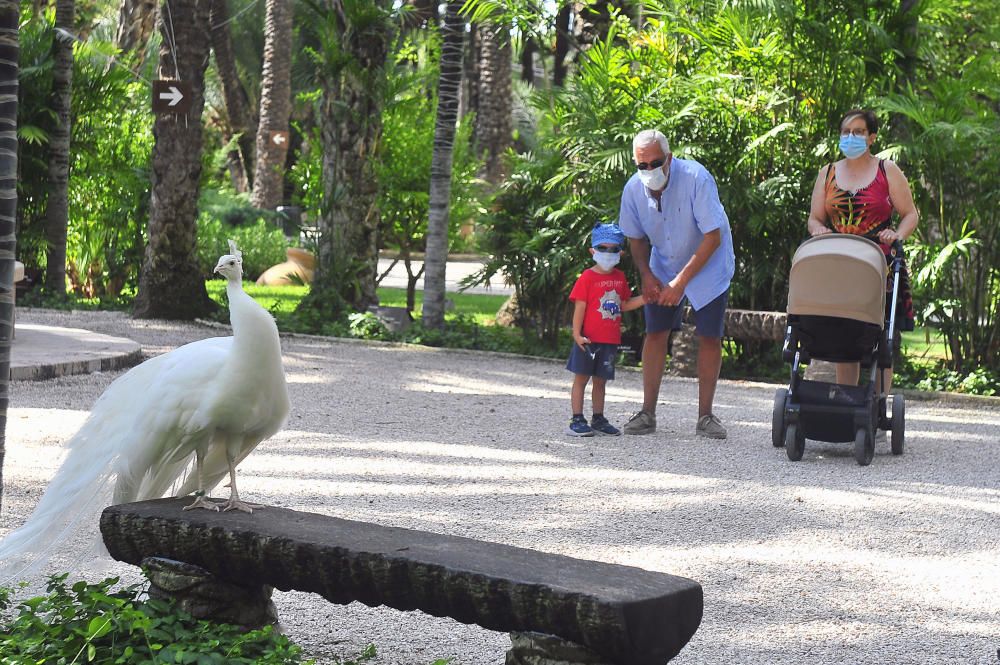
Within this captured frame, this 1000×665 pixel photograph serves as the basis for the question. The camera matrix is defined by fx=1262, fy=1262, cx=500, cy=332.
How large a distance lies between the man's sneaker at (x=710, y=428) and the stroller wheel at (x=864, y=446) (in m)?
1.00

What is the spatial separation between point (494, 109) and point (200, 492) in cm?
2638

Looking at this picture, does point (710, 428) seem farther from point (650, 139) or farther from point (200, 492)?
point (200, 492)

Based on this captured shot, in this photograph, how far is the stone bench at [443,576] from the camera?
131 inches

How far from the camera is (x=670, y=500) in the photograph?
6.51m

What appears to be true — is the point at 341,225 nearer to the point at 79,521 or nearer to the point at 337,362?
the point at 337,362

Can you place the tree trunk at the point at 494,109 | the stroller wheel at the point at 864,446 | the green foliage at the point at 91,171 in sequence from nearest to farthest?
the stroller wheel at the point at 864,446 → the green foliage at the point at 91,171 → the tree trunk at the point at 494,109

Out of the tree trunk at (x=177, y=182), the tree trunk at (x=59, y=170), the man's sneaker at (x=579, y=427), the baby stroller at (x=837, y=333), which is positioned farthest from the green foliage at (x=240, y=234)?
the baby stroller at (x=837, y=333)

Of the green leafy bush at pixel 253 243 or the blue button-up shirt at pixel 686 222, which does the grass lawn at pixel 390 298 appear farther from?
the blue button-up shirt at pixel 686 222

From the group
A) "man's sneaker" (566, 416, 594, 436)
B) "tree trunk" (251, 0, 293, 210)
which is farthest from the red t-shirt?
"tree trunk" (251, 0, 293, 210)

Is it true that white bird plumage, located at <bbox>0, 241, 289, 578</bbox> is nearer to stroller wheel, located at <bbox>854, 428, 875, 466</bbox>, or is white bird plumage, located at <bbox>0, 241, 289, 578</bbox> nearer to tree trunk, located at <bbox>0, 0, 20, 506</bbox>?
tree trunk, located at <bbox>0, 0, 20, 506</bbox>

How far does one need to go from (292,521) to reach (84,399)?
557cm

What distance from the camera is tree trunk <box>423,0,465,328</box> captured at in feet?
43.5

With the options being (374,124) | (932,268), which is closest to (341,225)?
(374,124)

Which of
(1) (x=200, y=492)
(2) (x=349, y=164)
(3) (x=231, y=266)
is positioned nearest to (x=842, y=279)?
(3) (x=231, y=266)
